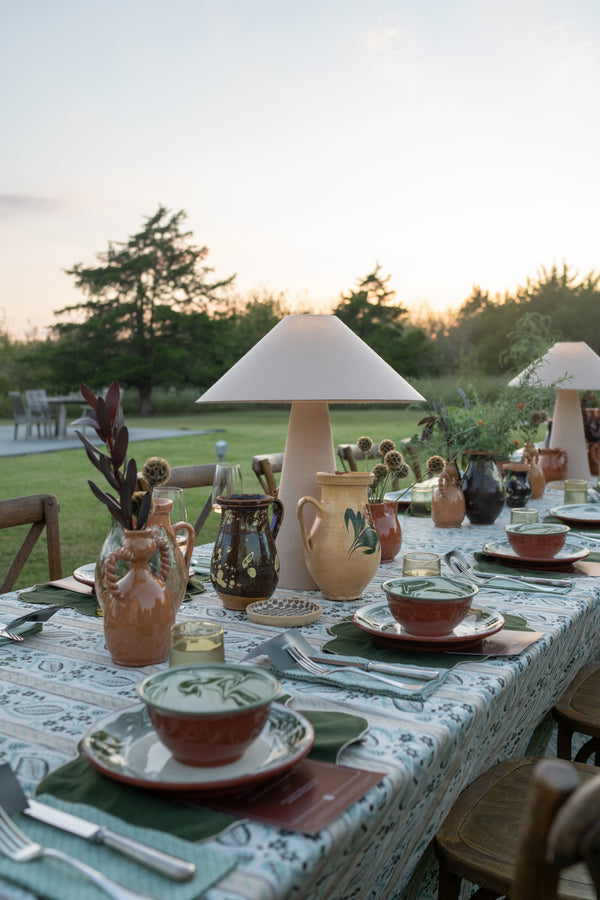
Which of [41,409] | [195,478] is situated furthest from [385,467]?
[41,409]

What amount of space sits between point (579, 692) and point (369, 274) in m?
20.8

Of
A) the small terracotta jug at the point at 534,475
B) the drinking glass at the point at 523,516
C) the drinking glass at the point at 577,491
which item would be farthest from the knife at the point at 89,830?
the small terracotta jug at the point at 534,475

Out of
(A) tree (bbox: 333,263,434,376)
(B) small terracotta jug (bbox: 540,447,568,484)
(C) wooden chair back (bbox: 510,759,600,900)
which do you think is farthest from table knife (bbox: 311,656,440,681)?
(A) tree (bbox: 333,263,434,376)

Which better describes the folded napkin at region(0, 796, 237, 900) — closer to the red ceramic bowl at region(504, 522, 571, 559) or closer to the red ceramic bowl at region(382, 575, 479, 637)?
the red ceramic bowl at region(382, 575, 479, 637)

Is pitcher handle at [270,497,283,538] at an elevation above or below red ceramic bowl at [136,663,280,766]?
above

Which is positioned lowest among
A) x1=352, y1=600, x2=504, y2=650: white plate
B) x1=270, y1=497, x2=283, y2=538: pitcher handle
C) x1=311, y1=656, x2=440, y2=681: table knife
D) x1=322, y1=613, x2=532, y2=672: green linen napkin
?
x1=322, y1=613, x2=532, y2=672: green linen napkin

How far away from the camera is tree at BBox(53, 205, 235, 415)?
21469 mm

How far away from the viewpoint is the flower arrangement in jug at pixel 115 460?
0.89 meters

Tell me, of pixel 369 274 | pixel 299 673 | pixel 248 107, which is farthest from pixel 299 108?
pixel 369 274

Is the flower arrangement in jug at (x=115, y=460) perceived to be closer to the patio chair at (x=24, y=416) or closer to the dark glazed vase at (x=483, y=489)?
the dark glazed vase at (x=483, y=489)

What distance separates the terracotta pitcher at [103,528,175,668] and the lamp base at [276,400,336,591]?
465mm

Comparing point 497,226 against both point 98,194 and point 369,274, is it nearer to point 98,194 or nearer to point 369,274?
point 98,194

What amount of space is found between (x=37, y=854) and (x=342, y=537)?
31.0 inches

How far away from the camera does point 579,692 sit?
1.50 meters
